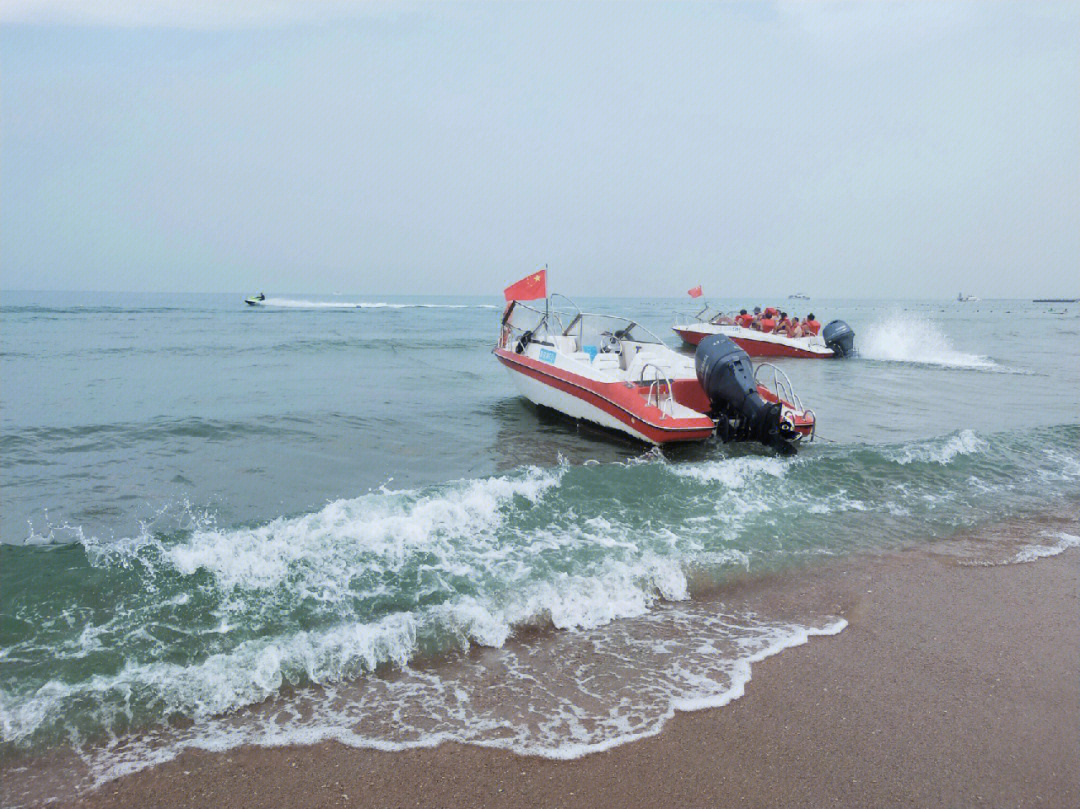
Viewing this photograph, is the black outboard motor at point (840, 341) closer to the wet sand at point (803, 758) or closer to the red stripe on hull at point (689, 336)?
the red stripe on hull at point (689, 336)

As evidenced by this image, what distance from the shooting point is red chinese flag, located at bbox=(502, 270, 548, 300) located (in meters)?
12.8

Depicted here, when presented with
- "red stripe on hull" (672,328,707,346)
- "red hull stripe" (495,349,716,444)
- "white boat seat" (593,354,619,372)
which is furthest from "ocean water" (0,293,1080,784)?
"red stripe on hull" (672,328,707,346)

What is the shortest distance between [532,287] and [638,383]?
3301mm

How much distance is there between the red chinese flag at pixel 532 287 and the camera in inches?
505

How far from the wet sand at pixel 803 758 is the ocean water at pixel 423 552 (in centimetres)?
18

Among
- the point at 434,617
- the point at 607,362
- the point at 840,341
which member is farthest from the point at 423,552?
the point at 840,341

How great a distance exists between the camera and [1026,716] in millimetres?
3576

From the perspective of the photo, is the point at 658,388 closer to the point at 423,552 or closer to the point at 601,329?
the point at 601,329

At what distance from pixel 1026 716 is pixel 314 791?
147 inches

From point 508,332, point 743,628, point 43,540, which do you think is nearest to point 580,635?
point 743,628

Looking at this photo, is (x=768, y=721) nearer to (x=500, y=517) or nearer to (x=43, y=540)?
A: (x=500, y=517)

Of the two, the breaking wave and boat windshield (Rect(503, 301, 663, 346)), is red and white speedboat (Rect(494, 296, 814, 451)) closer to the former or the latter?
boat windshield (Rect(503, 301, 663, 346))

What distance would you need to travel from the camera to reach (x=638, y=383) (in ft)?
36.3

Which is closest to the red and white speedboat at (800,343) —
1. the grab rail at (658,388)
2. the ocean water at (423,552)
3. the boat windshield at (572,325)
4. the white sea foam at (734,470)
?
the ocean water at (423,552)
